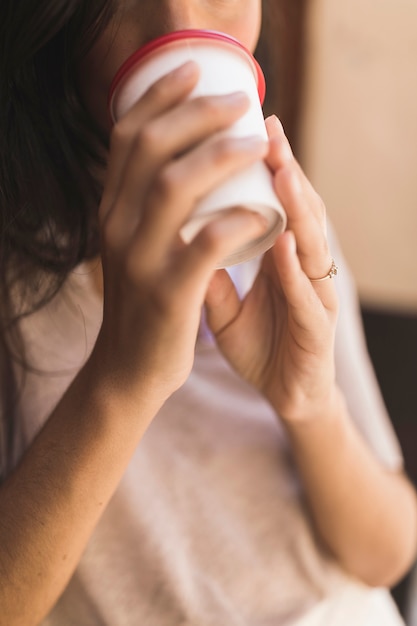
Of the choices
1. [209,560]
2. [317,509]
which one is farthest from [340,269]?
[209,560]

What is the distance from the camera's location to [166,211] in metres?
0.45

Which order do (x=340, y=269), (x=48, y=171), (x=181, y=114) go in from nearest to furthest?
(x=181, y=114) < (x=48, y=171) < (x=340, y=269)

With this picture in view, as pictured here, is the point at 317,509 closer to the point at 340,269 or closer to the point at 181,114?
the point at 340,269

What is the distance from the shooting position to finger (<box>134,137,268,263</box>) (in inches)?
17.4

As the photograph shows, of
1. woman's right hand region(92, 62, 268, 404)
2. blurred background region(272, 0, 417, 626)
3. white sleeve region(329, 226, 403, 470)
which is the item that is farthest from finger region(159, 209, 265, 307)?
blurred background region(272, 0, 417, 626)

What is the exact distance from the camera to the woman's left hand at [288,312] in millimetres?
542

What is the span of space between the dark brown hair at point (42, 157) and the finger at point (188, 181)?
22cm

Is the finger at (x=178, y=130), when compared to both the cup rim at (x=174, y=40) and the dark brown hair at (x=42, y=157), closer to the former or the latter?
the cup rim at (x=174, y=40)

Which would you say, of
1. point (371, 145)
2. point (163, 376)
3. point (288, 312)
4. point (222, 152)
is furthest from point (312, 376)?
point (371, 145)

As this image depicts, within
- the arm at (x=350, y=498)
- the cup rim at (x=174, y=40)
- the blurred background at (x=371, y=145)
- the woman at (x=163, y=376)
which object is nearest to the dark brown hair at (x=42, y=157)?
the woman at (x=163, y=376)

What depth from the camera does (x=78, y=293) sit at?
834 millimetres

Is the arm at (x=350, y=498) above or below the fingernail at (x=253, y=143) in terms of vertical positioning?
below

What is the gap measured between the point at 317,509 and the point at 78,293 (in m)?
0.40

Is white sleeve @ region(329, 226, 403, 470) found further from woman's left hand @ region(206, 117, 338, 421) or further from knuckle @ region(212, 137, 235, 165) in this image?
knuckle @ region(212, 137, 235, 165)
